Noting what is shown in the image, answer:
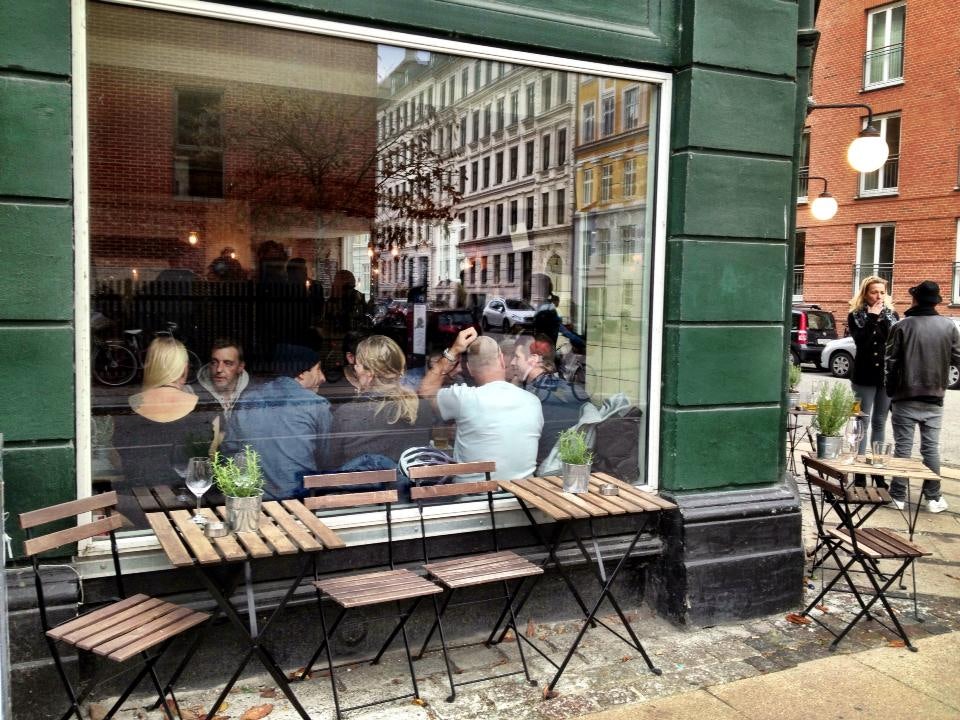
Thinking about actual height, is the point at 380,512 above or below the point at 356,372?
below

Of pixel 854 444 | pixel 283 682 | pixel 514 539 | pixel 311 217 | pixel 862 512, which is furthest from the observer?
pixel 311 217

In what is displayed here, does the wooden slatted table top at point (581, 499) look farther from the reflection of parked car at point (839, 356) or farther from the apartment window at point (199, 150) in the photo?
the reflection of parked car at point (839, 356)

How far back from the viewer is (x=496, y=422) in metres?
4.78

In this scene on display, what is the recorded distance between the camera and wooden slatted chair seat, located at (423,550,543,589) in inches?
143

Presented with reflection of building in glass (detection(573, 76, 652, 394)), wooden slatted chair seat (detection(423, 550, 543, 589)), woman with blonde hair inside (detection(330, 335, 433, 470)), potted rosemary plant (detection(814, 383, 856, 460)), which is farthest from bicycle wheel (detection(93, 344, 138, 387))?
potted rosemary plant (detection(814, 383, 856, 460))

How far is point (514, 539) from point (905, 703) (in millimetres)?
1983

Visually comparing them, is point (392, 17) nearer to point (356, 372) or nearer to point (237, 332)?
point (356, 372)

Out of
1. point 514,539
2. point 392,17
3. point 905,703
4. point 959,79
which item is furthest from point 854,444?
point 959,79

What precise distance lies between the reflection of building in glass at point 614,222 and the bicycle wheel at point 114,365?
2839mm

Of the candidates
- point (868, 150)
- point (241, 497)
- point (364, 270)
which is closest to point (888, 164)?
point (868, 150)

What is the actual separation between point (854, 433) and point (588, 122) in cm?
272

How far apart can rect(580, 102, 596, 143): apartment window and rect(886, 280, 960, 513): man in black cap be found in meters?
→ 3.30

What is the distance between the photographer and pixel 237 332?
721cm

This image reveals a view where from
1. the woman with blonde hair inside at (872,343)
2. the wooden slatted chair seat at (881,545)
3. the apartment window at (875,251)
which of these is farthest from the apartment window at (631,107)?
the apartment window at (875,251)
